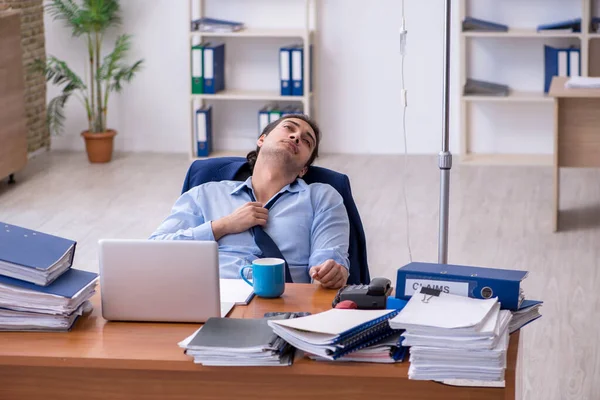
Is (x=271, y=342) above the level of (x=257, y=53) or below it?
below

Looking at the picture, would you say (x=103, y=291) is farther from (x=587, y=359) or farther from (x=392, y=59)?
(x=392, y=59)

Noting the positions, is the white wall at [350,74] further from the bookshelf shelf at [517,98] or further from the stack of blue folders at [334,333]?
the stack of blue folders at [334,333]

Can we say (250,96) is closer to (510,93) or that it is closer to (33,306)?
(510,93)

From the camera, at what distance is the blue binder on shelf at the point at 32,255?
6.52 feet

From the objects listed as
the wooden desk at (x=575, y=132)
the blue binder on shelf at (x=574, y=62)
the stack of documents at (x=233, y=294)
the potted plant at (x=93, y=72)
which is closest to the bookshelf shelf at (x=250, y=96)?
the potted plant at (x=93, y=72)

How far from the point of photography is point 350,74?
6.60 meters

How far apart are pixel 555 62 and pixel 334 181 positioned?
12.2 ft

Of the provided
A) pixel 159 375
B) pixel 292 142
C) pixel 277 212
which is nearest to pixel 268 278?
pixel 159 375

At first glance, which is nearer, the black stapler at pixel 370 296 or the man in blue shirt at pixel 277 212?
the black stapler at pixel 370 296

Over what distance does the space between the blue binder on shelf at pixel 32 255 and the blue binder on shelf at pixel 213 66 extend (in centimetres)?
428

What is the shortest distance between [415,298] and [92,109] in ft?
16.1

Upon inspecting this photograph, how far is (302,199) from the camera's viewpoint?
108 inches

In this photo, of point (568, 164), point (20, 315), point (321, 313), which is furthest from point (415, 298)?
point (568, 164)

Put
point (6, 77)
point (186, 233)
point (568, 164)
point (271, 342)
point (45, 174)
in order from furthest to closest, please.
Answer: point (45, 174), point (6, 77), point (568, 164), point (186, 233), point (271, 342)
